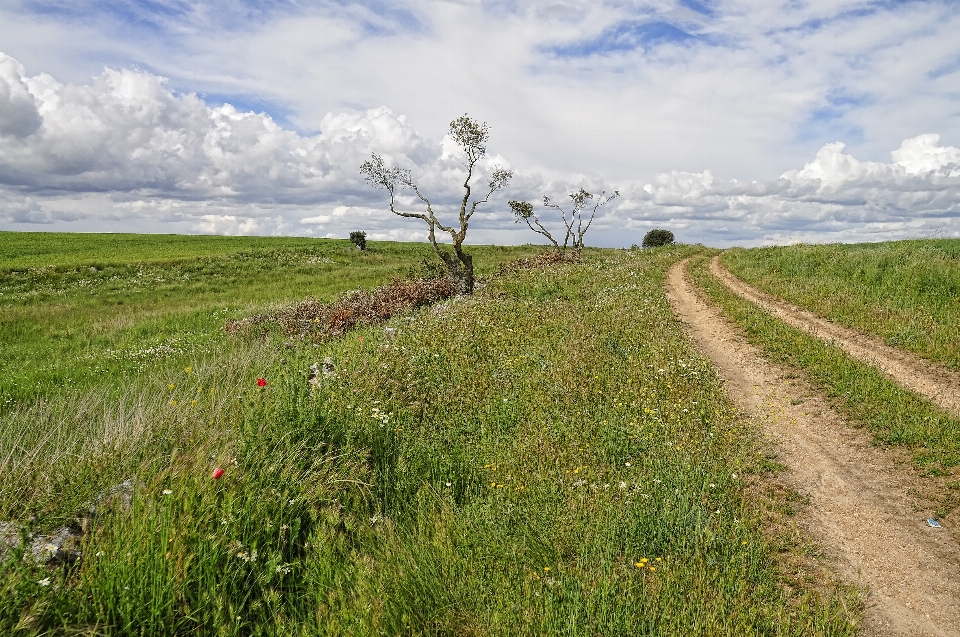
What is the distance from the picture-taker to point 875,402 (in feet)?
30.8

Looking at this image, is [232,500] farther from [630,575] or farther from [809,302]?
[809,302]

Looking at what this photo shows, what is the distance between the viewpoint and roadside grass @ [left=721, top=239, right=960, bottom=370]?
42.6 ft

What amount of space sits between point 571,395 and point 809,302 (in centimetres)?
1308

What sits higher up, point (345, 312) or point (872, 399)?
point (345, 312)

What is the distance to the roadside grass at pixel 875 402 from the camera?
7504 millimetres

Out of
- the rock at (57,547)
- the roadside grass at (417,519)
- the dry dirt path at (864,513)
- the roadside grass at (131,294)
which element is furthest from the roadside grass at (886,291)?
the roadside grass at (131,294)

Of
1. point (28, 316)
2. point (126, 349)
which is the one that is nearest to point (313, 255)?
point (28, 316)

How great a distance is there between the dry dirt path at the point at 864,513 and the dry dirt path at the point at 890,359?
1840mm

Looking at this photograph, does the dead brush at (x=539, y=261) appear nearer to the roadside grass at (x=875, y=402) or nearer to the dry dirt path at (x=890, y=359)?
the dry dirt path at (x=890, y=359)

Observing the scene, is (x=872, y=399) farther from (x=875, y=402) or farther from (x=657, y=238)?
(x=657, y=238)

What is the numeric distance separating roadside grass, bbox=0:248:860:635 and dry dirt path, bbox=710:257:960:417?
12.6ft

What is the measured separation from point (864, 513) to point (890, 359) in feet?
24.1

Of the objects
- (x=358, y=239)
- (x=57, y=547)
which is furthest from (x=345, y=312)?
(x=358, y=239)

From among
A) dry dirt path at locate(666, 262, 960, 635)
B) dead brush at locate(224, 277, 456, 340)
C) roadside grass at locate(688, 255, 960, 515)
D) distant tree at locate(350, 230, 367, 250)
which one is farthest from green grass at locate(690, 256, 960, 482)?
distant tree at locate(350, 230, 367, 250)
